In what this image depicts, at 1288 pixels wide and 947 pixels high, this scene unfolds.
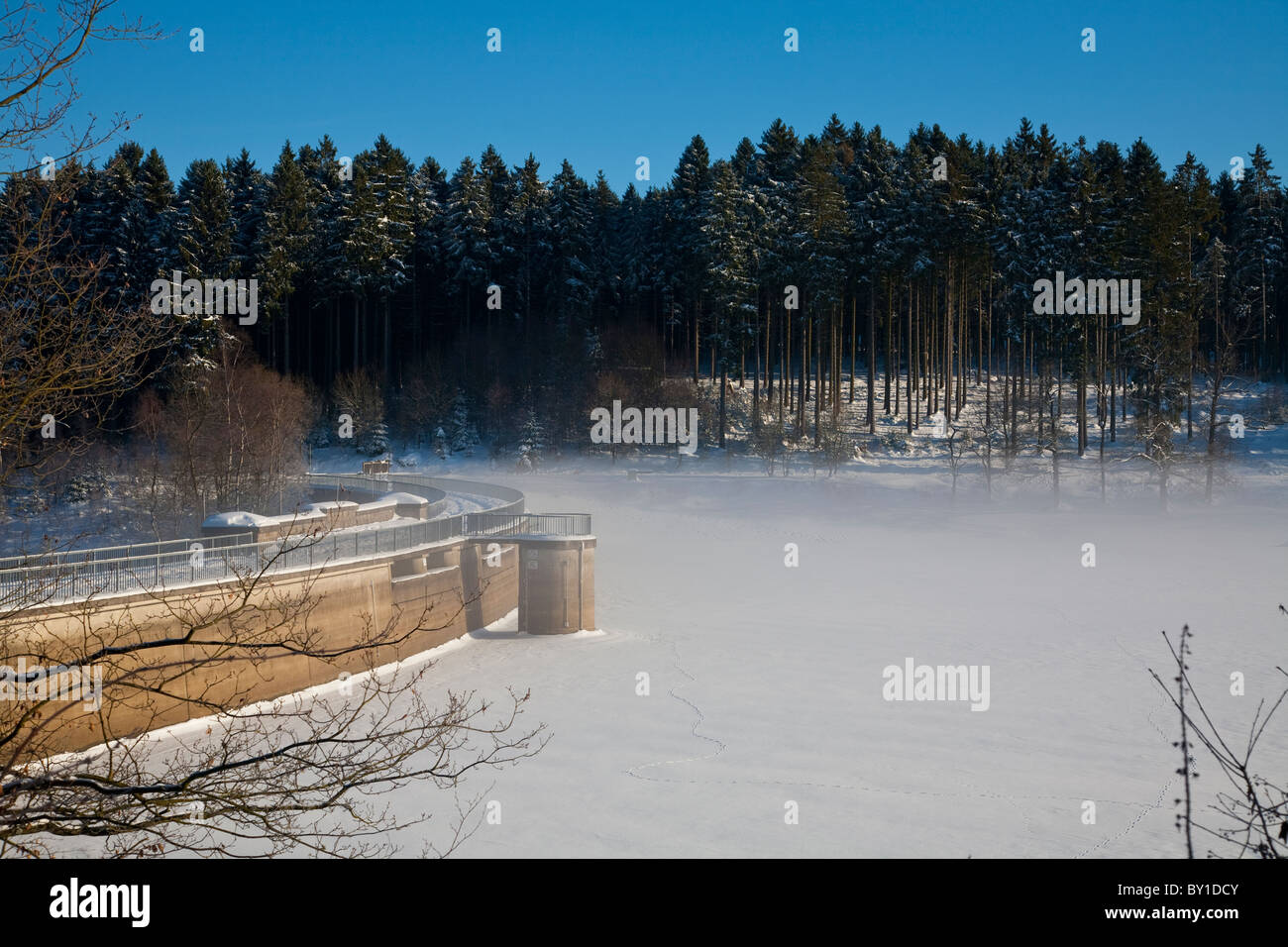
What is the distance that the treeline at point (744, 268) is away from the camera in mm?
52438

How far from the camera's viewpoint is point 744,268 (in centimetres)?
5716

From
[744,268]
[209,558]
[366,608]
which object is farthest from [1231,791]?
[744,268]

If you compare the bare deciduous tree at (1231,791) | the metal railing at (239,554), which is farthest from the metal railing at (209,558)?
the bare deciduous tree at (1231,791)

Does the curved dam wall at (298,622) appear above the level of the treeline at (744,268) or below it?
below

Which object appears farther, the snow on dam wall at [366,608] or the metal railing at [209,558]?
the snow on dam wall at [366,608]

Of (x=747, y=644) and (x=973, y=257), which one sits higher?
Result: (x=973, y=257)

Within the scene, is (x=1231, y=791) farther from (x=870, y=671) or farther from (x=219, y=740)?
(x=219, y=740)

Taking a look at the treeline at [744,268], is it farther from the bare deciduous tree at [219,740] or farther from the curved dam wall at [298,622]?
the bare deciduous tree at [219,740]

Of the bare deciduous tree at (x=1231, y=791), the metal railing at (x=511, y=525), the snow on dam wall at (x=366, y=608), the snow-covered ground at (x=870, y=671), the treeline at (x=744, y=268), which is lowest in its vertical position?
the snow-covered ground at (x=870, y=671)

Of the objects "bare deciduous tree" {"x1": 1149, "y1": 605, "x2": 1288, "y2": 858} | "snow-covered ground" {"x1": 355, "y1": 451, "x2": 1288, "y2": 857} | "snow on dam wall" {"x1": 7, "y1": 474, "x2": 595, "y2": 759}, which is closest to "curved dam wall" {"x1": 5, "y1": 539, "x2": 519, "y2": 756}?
"snow on dam wall" {"x1": 7, "y1": 474, "x2": 595, "y2": 759}

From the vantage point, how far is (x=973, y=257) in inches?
2199
